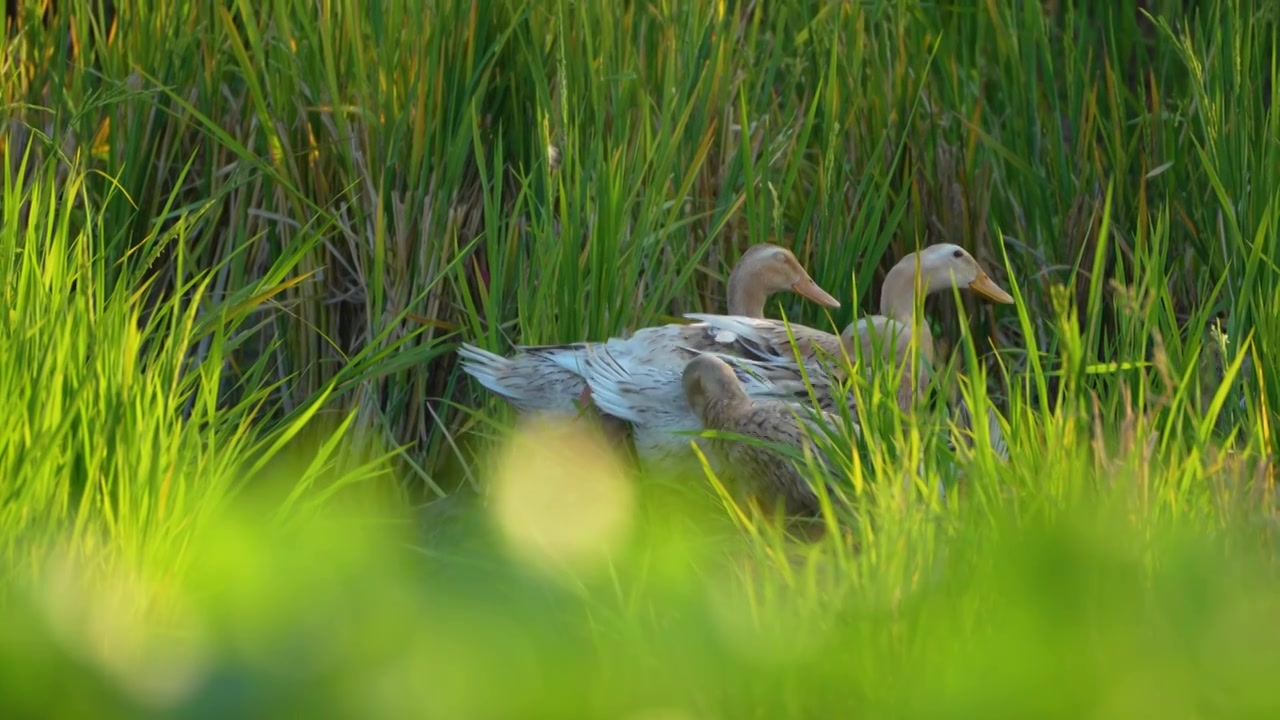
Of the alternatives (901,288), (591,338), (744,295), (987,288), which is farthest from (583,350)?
(987,288)

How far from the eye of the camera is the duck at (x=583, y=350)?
371 centimetres

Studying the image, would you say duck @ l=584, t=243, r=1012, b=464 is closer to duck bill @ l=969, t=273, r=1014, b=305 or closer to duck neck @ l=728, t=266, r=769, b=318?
duck neck @ l=728, t=266, r=769, b=318

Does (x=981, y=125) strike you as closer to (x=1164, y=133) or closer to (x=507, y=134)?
(x=1164, y=133)

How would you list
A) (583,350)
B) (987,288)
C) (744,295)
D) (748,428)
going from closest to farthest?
(748,428) < (583,350) < (744,295) < (987,288)

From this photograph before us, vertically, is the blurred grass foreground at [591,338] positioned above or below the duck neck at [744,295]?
above

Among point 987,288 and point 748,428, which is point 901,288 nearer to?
point 987,288

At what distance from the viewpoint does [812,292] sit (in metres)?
4.08

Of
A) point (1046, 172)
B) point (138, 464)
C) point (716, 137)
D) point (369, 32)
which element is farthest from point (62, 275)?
point (1046, 172)

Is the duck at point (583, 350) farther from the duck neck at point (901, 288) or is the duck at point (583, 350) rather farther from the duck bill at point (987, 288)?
the duck bill at point (987, 288)

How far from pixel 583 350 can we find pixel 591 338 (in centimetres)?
22

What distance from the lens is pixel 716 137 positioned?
437 cm

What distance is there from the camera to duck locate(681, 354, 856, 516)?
3521 mm

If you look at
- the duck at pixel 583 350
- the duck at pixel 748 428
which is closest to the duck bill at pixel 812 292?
the duck at pixel 583 350

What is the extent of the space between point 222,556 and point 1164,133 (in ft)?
9.55
